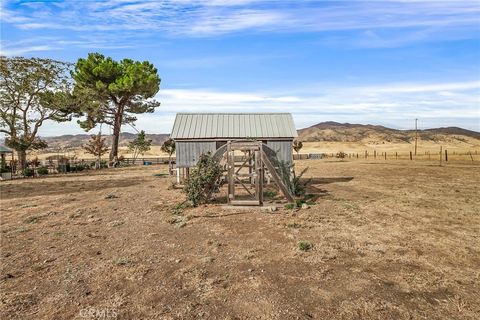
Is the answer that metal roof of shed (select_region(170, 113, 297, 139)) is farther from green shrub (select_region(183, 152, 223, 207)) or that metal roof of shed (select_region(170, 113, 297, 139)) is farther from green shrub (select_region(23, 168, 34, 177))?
green shrub (select_region(23, 168, 34, 177))

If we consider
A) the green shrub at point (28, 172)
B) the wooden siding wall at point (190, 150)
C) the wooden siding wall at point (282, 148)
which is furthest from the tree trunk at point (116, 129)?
the wooden siding wall at point (282, 148)

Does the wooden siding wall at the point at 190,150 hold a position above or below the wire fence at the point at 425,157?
above

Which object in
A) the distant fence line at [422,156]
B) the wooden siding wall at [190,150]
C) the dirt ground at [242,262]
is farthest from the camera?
the distant fence line at [422,156]

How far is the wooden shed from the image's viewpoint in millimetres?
21344

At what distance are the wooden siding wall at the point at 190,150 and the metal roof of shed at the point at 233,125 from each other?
468 mm

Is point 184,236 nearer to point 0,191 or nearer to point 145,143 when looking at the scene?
point 0,191

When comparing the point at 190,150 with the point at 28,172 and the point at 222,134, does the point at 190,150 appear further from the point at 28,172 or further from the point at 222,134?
the point at 28,172

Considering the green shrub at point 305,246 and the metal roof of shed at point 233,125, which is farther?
the metal roof of shed at point 233,125

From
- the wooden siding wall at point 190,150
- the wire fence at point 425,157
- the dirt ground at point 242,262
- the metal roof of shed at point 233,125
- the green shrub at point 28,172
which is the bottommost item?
the dirt ground at point 242,262

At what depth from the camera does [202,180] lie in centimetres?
1502

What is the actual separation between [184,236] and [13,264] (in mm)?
4827

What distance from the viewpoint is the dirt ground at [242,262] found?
234 inches

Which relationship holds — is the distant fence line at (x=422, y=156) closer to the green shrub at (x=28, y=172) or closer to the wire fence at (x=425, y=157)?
the wire fence at (x=425, y=157)

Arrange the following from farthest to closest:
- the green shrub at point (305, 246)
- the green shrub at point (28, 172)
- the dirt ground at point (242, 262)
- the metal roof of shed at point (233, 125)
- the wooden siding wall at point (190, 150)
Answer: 1. the green shrub at point (28, 172)
2. the metal roof of shed at point (233, 125)
3. the wooden siding wall at point (190, 150)
4. the green shrub at point (305, 246)
5. the dirt ground at point (242, 262)
